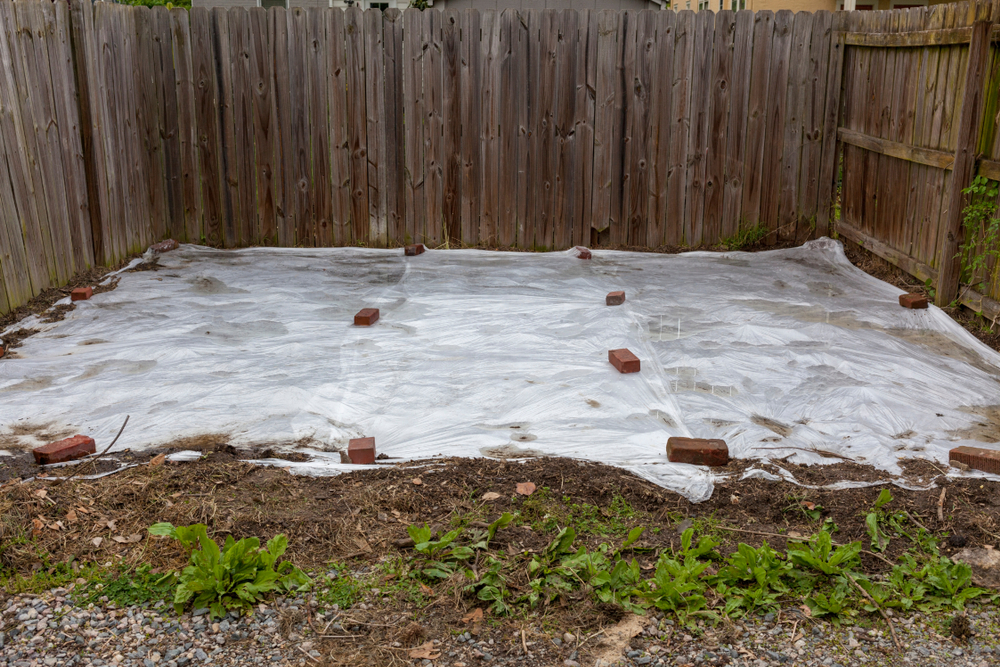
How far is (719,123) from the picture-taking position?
24.0ft

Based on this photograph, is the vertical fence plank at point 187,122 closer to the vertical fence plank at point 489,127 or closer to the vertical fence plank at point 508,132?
the vertical fence plank at point 489,127

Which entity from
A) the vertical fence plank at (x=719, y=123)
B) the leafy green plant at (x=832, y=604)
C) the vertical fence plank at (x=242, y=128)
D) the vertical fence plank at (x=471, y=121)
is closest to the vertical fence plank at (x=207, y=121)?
the vertical fence plank at (x=242, y=128)

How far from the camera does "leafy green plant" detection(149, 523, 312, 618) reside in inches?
104

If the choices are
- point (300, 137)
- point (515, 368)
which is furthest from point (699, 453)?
point (300, 137)

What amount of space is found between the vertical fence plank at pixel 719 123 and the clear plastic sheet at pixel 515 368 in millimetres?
908

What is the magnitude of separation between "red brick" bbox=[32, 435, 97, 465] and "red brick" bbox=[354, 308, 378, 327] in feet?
6.51

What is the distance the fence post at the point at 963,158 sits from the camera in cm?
520

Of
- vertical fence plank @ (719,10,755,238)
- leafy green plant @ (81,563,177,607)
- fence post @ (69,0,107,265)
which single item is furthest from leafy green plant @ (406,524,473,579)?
vertical fence plank @ (719,10,755,238)

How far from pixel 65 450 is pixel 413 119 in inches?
181

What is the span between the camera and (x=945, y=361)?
4754 mm

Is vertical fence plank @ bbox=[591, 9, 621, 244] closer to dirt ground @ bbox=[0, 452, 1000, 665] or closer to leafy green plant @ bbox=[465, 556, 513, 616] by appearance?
dirt ground @ bbox=[0, 452, 1000, 665]

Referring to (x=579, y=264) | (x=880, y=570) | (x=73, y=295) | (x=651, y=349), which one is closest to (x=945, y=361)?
(x=651, y=349)

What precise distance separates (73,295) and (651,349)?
3.82 m

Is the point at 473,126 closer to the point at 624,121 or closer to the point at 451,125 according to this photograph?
the point at 451,125
